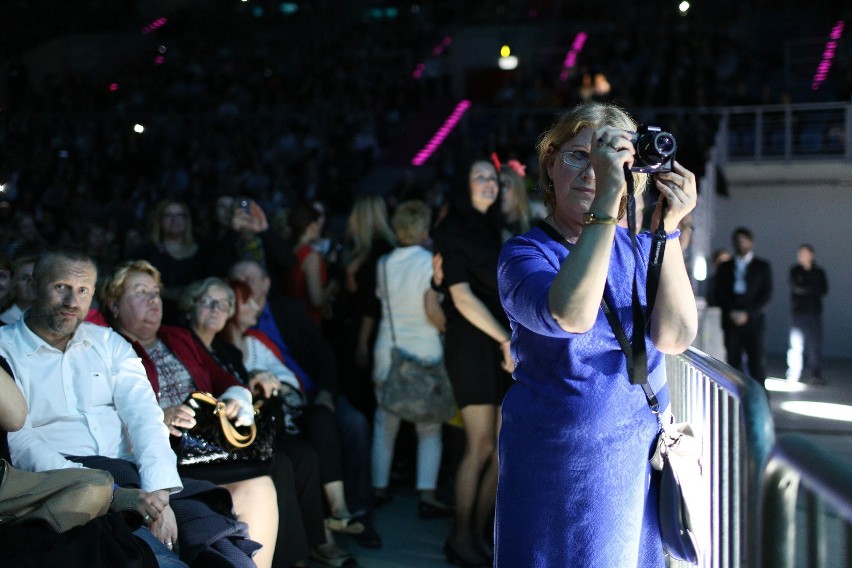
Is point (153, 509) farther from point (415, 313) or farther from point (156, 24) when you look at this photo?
point (156, 24)

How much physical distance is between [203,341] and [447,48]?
16629 mm

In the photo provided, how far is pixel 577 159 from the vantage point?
7.02ft

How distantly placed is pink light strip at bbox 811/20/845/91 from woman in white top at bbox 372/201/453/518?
1294cm

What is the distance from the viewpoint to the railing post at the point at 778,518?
1.56 metres

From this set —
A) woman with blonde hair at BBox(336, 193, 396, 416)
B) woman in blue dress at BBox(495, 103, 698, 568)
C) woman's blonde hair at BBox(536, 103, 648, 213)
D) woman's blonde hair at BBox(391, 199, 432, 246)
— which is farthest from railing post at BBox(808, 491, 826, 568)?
woman with blonde hair at BBox(336, 193, 396, 416)

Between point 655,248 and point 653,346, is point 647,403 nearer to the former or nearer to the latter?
point 653,346

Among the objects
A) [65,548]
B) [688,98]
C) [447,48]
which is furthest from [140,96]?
[65,548]

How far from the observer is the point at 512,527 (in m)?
2.14

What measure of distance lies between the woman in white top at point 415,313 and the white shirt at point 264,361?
2.08 feet

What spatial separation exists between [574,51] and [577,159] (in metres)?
17.9

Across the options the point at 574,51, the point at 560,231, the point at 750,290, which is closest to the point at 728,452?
the point at 560,231

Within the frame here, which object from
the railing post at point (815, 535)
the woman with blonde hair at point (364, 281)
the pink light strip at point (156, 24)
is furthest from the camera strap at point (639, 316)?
the pink light strip at point (156, 24)

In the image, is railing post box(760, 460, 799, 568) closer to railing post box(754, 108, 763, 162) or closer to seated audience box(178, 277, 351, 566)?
seated audience box(178, 277, 351, 566)

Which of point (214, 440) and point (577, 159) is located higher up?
point (577, 159)
